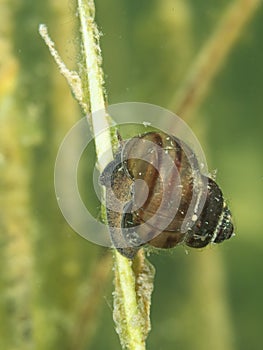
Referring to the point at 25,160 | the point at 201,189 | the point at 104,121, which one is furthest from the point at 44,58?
the point at 201,189

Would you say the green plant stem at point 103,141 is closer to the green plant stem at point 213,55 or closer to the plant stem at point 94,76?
the plant stem at point 94,76

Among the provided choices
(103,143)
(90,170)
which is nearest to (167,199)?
(103,143)

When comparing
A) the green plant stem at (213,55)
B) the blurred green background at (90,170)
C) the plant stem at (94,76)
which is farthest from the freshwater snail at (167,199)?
the green plant stem at (213,55)

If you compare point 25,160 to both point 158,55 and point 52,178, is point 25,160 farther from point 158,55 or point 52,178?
point 158,55

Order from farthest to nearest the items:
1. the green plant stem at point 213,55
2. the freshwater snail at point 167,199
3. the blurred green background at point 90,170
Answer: the green plant stem at point 213,55 < the blurred green background at point 90,170 < the freshwater snail at point 167,199

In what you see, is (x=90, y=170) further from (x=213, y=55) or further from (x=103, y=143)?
(x=103, y=143)

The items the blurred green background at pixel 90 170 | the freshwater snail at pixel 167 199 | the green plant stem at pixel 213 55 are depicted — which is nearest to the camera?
the freshwater snail at pixel 167 199

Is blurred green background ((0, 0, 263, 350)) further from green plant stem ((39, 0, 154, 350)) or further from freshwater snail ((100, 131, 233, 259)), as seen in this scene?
freshwater snail ((100, 131, 233, 259))
